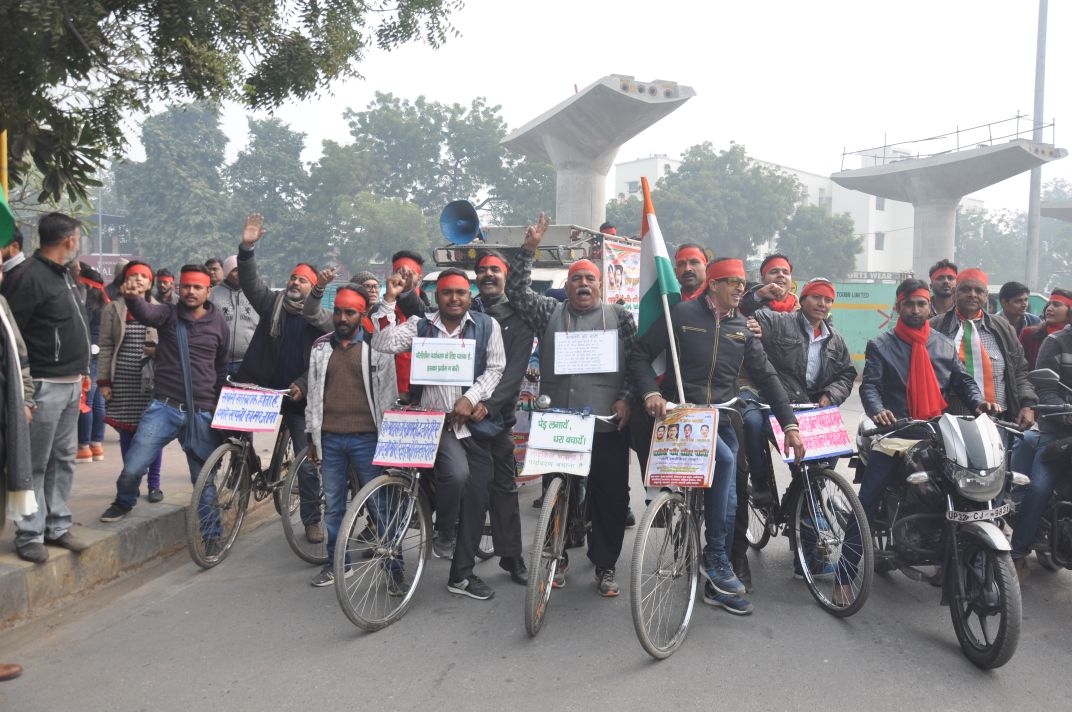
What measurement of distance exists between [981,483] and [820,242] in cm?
4882

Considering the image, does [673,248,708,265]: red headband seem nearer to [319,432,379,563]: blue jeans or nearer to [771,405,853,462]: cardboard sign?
[771,405,853,462]: cardboard sign

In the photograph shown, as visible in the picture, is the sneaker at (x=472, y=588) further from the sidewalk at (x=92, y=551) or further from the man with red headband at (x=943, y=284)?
the man with red headband at (x=943, y=284)

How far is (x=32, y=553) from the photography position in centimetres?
449

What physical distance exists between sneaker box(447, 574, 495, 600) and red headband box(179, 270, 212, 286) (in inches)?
101

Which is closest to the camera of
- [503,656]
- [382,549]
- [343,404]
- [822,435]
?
[503,656]

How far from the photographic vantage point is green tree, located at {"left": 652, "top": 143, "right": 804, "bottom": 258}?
47562 mm

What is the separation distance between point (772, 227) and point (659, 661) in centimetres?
4903

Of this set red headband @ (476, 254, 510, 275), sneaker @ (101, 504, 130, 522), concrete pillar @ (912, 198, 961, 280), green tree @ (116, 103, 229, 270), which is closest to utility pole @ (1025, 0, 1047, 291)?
concrete pillar @ (912, 198, 961, 280)

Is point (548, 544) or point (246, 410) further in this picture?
point (246, 410)

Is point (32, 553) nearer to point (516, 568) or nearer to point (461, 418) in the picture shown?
point (461, 418)

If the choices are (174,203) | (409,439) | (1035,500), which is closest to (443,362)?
(409,439)

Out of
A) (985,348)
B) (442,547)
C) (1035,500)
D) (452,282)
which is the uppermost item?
(452,282)

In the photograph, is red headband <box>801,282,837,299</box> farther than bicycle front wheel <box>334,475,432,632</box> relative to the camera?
Yes

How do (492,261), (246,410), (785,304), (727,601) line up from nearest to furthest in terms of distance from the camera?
(727,601) < (492,261) < (246,410) < (785,304)
